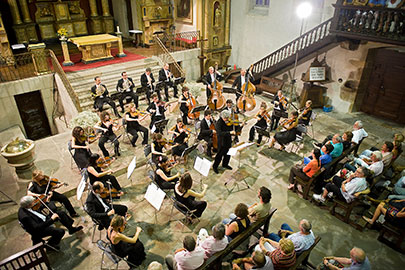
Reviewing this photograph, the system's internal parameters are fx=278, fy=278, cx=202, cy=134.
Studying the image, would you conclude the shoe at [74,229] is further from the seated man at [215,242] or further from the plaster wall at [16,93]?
the plaster wall at [16,93]

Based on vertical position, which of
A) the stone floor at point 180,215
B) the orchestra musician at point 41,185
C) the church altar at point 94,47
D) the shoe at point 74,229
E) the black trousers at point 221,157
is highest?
the church altar at point 94,47

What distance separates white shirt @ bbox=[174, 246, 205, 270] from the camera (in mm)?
4020

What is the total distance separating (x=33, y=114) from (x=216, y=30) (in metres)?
9.14

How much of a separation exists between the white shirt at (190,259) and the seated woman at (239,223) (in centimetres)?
72

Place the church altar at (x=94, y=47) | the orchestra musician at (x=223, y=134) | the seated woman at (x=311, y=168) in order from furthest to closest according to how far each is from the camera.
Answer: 1. the church altar at (x=94, y=47)
2. the orchestra musician at (x=223, y=134)
3. the seated woman at (x=311, y=168)

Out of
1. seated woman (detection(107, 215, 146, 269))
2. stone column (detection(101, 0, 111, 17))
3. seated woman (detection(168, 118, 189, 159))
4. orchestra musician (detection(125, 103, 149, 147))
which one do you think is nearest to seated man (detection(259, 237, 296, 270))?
seated woman (detection(107, 215, 146, 269))

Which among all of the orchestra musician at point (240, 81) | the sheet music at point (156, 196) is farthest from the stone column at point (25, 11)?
the sheet music at point (156, 196)

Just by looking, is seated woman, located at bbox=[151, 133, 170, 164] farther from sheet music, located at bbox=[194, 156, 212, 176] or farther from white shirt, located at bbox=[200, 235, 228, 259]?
white shirt, located at bbox=[200, 235, 228, 259]

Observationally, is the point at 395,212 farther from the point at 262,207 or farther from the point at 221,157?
the point at 221,157

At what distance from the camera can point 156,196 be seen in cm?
511

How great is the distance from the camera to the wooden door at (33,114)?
10.7 metres

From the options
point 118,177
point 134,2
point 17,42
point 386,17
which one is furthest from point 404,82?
point 17,42

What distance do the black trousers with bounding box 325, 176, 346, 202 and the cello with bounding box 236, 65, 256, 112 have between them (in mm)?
4759

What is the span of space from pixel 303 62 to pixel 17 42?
13.0 m
